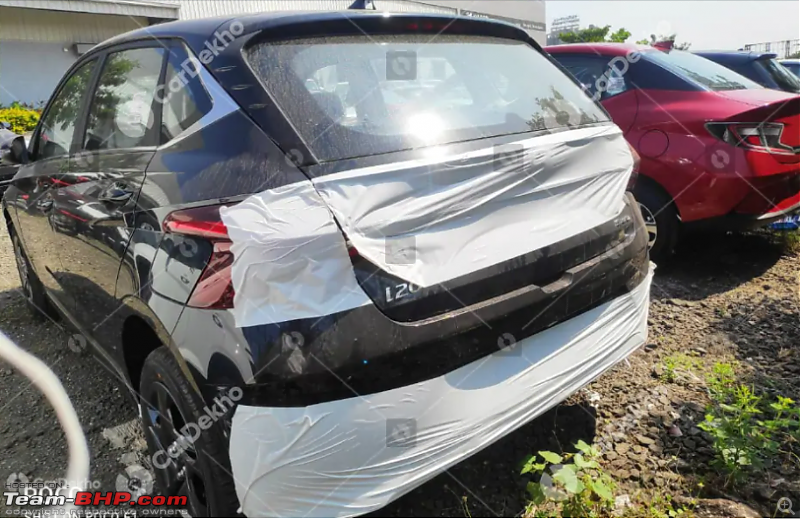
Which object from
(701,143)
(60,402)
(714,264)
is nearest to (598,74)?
(701,143)

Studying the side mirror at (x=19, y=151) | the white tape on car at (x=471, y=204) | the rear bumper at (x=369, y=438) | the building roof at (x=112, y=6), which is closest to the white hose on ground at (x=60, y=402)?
the side mirror at (x=19, y=151)

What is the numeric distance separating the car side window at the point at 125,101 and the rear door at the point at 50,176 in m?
0.21

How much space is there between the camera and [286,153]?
1.65 metres

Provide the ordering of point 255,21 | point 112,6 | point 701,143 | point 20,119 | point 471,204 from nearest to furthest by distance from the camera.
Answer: point 471,204
point 255,21
point 701,143
point 20,119
point 112,6

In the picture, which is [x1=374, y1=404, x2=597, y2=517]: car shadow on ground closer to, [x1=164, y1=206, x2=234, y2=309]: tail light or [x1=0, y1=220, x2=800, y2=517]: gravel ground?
[x1=0, y1=220, x2=800, y2=517]: gravel ground

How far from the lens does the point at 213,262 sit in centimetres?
159

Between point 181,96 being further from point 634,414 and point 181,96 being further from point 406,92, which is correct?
point 634,414

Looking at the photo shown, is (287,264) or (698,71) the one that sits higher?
(287,264)

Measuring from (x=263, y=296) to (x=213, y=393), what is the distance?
0.35 m

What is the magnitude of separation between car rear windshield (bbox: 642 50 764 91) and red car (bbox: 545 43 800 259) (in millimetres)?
14

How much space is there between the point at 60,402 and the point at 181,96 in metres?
2.03

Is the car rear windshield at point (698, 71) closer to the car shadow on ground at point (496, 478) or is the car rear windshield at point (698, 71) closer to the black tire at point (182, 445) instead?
the car shadow on ground at point (496, 478)

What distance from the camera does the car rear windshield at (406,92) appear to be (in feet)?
5.78

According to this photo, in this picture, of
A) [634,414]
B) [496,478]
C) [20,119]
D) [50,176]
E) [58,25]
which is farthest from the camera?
[58,25]
